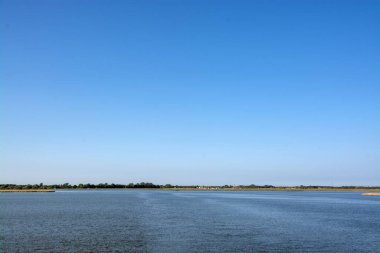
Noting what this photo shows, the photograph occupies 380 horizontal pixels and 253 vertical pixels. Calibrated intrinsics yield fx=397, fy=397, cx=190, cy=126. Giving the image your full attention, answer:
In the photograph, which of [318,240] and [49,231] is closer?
[318,240]

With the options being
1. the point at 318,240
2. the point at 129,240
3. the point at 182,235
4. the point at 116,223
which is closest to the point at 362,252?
the point at 318,240

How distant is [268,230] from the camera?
162 ft

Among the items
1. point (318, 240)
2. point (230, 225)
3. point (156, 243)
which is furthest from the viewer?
point (230, 225)

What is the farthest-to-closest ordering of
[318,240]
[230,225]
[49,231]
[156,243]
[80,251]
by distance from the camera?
1. [230,225]
2. [49,231]
3. [318,240]
4. [156,243]
5. [80,251]

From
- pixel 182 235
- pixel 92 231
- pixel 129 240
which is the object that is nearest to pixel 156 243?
pixel 129 240

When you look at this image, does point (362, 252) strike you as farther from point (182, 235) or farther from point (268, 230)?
point (182, 235)

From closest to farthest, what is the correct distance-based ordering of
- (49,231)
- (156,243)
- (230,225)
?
(156,243) → (49,231) → (230,225)

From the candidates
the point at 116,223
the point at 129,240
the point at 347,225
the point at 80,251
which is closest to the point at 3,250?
the point at 80,251

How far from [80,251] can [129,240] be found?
7303mm

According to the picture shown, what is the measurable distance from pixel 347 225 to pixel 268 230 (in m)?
15.5

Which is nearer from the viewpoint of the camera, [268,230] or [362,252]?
[362,252]

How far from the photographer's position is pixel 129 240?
4041cm

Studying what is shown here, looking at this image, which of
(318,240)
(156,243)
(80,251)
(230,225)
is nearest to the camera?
(80,251)

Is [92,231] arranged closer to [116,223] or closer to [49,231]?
[49,231]
